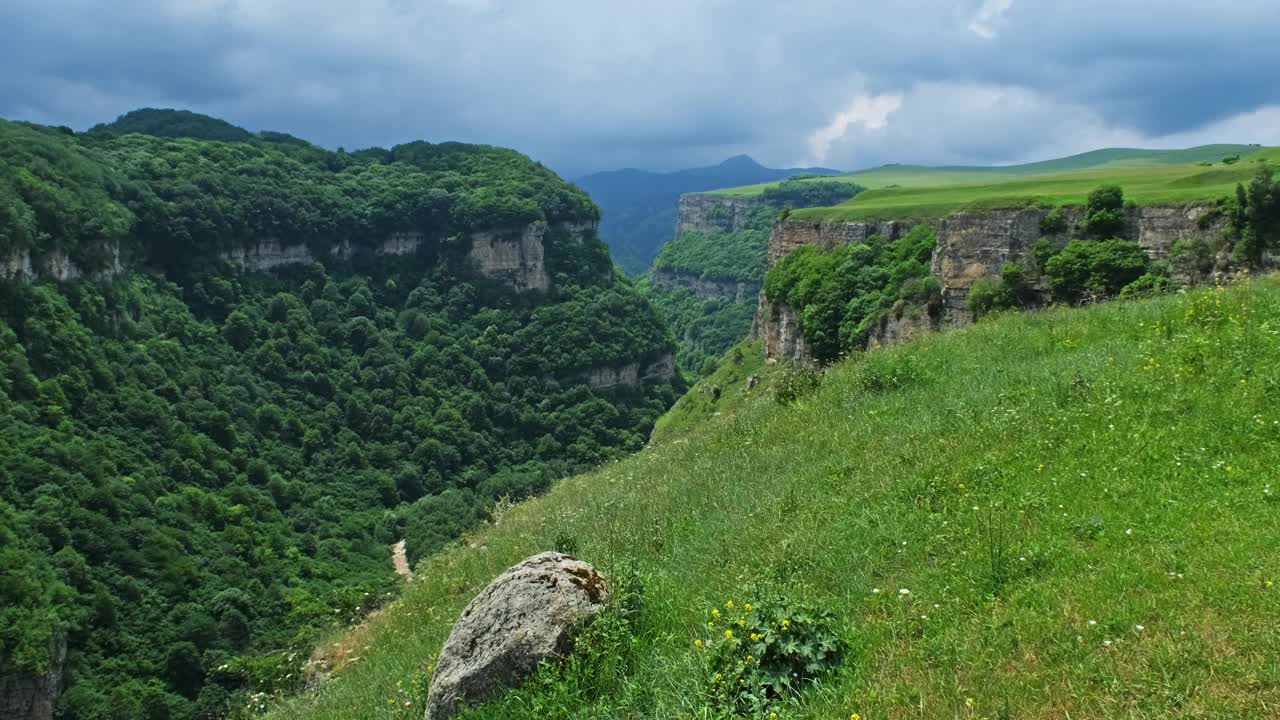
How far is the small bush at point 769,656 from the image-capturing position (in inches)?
216

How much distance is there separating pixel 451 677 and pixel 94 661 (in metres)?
37.2

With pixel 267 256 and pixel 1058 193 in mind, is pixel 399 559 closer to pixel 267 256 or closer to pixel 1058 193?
pixel 267 256

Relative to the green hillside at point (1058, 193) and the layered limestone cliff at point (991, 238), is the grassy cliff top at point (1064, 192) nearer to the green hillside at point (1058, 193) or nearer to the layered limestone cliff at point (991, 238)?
the green hillside at point (1058, 193)

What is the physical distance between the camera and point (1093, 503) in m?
7.02

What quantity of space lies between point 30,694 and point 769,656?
3602cm

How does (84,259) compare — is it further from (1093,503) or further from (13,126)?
(1093,503)

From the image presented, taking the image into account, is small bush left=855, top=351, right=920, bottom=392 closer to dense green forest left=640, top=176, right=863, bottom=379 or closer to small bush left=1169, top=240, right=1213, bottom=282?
small bush left=1169, top=240, right=1213, bottom=282

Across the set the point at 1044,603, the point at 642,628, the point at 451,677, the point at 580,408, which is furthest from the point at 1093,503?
the point at 580,408

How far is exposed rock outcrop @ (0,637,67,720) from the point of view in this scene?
99.7 ft

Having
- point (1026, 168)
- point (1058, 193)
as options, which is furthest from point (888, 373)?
point (1026, 168)

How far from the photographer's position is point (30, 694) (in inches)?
1219

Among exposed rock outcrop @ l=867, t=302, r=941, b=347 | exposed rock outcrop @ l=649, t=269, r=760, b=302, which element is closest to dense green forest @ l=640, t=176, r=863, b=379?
exposed rock outcrop @ l=649, t=269, r=760, b=302

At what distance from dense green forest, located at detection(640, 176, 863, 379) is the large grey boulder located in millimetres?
107339

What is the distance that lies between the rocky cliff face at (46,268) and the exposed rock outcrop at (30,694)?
25.8m
